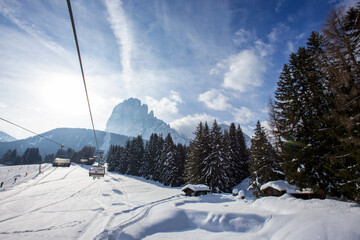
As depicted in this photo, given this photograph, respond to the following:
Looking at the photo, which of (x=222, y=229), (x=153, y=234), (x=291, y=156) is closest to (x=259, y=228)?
(x=222, y=229)

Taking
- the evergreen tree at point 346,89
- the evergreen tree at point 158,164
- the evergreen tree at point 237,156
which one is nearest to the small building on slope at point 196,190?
the evergreen tree at point 237,156

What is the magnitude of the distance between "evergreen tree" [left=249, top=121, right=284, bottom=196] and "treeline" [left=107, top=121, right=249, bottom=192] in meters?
7.76

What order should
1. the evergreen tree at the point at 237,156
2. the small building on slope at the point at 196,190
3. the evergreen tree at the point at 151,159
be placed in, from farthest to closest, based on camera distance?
the evergreen tree at the point at 151,159
the evergreen tree at the point at 237,156
the small building on slope at the point at 196,190

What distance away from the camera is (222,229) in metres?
9.38

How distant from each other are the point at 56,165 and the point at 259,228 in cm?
10333

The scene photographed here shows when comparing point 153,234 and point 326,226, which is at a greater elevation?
point 326,226

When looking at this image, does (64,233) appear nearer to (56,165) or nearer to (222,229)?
(222,229)

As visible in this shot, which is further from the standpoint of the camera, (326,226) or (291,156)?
(291,156)

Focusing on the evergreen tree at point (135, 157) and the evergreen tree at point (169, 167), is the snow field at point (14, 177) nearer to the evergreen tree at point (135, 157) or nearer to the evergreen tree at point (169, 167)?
the evergreen tree at point (135, 157)

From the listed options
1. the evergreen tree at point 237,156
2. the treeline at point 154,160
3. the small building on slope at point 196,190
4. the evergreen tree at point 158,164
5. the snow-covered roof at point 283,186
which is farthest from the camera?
the evergreen tree at point 158,164

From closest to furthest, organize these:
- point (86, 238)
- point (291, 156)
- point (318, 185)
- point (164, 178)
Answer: point (86, 238), point (318, 185), point (291, 156), point (164, 178)

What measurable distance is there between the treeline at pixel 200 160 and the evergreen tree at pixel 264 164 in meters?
7.76

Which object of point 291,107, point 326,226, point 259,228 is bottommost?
point 259,228

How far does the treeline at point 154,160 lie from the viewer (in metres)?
50.3
